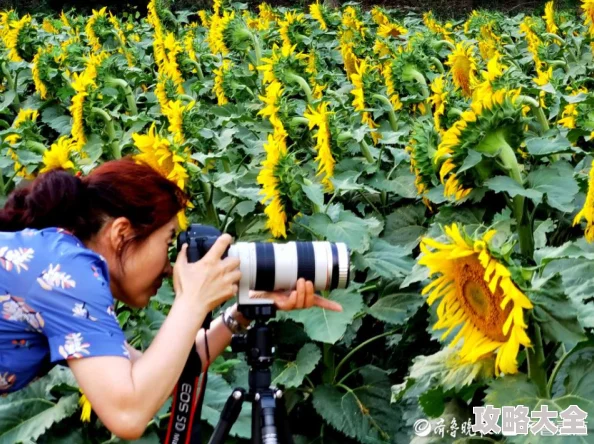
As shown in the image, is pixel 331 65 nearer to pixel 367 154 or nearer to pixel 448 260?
pixel 367 154

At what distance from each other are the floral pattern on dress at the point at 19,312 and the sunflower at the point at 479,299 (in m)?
0.68

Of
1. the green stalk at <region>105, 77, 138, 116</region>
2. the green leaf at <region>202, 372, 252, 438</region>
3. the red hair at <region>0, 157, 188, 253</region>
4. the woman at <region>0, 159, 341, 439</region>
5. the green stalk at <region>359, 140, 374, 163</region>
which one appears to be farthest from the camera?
the green stalk at <region>105, 77, 138, 116</region>

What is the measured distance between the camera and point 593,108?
2789 millimetres

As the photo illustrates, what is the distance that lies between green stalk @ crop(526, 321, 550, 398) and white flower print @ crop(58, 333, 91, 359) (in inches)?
31.3

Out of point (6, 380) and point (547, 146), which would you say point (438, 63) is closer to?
point (547, 146)

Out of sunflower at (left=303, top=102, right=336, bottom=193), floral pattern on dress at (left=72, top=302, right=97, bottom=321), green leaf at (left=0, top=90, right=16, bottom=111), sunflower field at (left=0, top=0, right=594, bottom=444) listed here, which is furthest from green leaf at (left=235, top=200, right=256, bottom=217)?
green leaf at (left=0, top=90, right=16, bottom=111)

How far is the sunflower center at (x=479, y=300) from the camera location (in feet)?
5.50

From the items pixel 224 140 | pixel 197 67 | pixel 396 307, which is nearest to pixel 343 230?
pixel 396 307

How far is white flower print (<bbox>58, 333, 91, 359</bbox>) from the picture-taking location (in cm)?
154

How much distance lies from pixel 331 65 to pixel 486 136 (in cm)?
353

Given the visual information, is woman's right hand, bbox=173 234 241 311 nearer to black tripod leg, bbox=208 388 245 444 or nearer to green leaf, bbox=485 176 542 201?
black tripod leg, bbox=208 388 245 444

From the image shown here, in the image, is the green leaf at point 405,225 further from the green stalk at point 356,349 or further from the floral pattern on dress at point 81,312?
the floral pattern on dress at point 81,312

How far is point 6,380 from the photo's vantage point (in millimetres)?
1722

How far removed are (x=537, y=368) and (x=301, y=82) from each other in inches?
90.9
